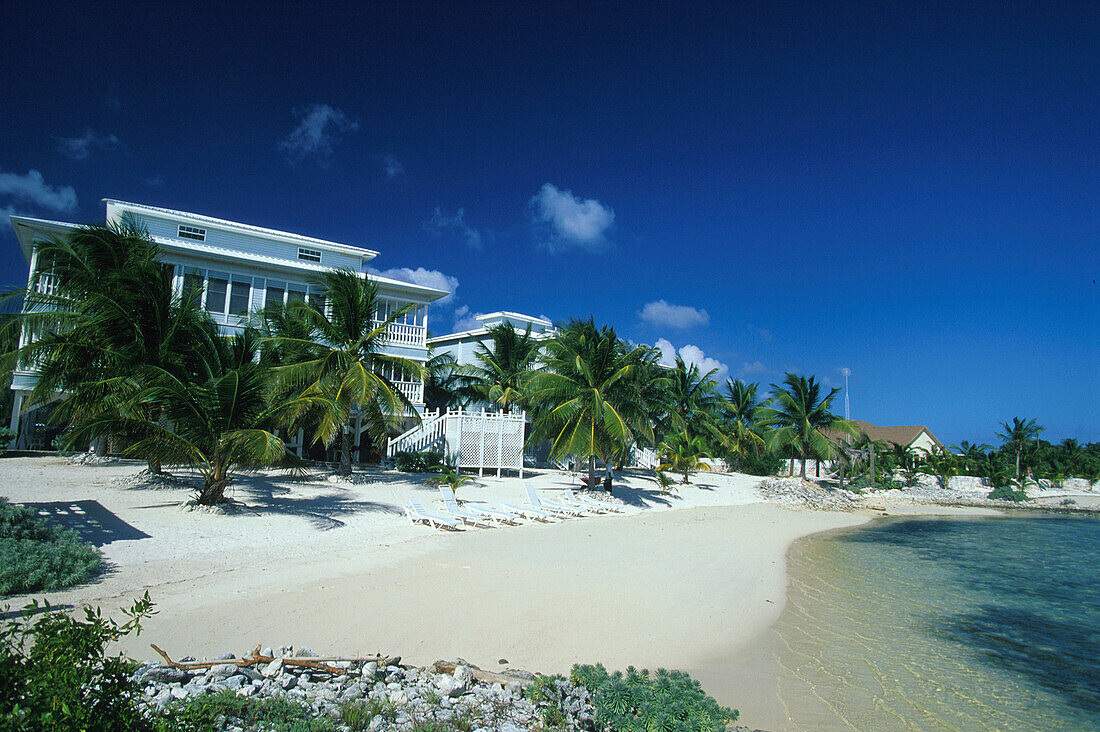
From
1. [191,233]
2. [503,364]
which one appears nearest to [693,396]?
[503,364]

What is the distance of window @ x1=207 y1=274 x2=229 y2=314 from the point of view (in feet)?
74.4

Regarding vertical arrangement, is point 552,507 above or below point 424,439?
below

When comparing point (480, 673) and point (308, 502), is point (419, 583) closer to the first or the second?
point (480, 673)

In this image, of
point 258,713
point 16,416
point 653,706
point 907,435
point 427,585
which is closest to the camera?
point 258,713

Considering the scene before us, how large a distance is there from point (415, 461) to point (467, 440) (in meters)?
2.21

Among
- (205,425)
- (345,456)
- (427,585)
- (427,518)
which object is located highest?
(205,425)

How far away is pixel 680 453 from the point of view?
29.4m

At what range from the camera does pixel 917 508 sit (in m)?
34.1

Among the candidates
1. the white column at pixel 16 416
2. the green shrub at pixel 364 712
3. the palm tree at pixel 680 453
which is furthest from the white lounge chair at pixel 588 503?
the white column at pixel 16 416

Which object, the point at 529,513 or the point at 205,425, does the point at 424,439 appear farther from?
the point at 205,425

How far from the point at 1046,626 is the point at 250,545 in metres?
14.3

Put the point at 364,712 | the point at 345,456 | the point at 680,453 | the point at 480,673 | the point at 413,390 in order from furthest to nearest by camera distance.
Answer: the point at 680,453, the point at 413,390, the point at 345,456, the point at 480,673, the point at 364,712

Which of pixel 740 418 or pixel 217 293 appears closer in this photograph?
pixel 217 293

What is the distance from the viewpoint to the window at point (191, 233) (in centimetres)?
2412
